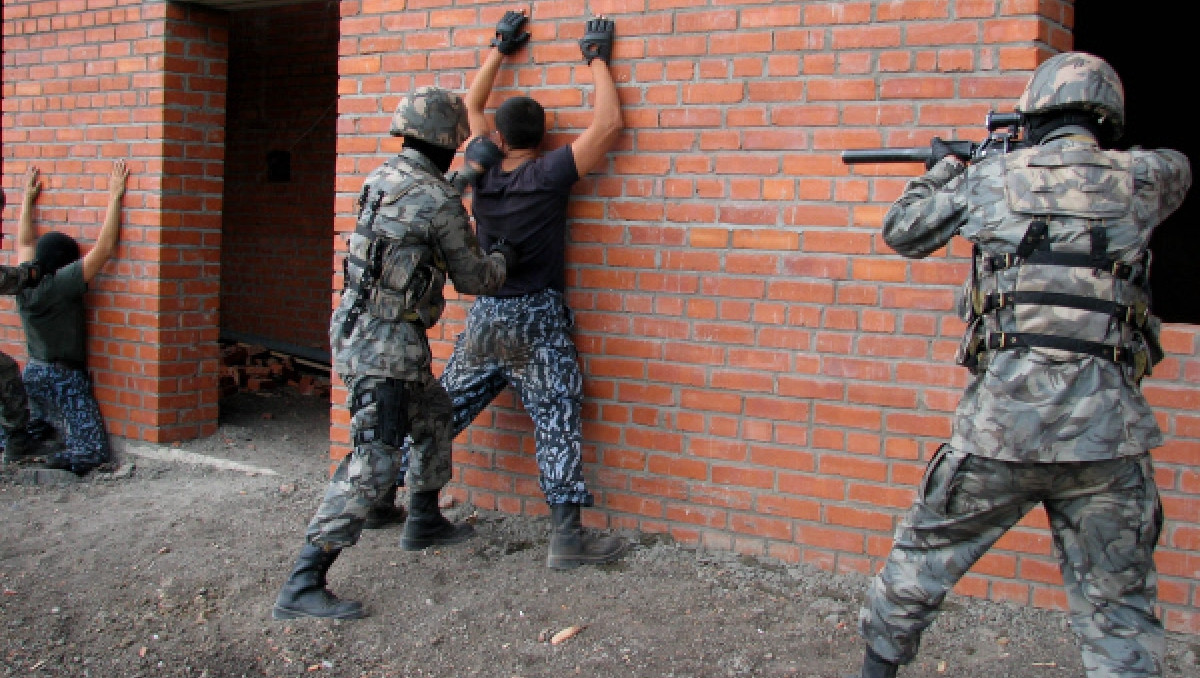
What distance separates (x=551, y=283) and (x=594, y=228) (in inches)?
12.5

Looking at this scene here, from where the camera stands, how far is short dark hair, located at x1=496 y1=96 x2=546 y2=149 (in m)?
4.11

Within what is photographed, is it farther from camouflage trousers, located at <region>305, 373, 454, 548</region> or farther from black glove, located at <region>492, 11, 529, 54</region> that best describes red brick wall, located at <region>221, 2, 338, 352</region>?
camouflage trousers, located at <region>305, 373, 454, 548</region>

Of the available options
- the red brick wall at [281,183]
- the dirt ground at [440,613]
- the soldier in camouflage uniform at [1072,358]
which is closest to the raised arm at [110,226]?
the dirt ground at [440,613]

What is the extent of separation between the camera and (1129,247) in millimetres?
2617

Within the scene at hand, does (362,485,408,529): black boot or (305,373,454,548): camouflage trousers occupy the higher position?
(305,373,454,548): camouflage trousers

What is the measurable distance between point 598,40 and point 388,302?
1411 mm

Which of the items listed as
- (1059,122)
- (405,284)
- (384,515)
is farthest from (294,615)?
(1059,122)

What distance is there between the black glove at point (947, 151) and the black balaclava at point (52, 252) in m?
4.96

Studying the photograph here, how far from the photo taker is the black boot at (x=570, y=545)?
4035 mm

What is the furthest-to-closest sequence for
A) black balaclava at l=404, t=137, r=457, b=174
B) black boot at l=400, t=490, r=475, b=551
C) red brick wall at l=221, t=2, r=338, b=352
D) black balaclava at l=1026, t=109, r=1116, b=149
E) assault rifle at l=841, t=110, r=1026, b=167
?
red brick wall at l=221, t=2, r=338, b=352, black boot at l=400, t=490, r=475, b=551, black balaclava at l=404, t=137, r=457, b=174, assault rifle at l=841, t=110, r=1026, b=167, black balaclava at l=1026, t=109, r=1116, b=149

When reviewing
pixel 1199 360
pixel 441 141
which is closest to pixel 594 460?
pixel 441 141

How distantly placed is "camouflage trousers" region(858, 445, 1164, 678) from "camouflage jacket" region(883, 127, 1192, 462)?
8 cm

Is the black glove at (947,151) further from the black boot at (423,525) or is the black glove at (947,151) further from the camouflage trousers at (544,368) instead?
the black boot at (423,525)

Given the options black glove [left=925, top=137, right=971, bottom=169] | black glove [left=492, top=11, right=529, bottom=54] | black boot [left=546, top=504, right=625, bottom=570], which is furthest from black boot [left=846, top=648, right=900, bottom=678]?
black glove [left=492, top=11, right=529, bottom=54]
